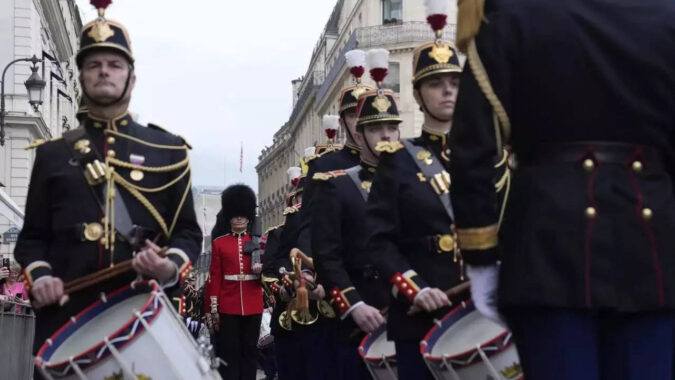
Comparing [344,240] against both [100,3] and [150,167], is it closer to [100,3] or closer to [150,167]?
[150,167]

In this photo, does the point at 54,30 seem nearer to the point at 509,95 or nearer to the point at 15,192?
the point at 15,192

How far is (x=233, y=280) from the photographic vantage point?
49.3 ft

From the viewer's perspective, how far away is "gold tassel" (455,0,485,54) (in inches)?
157

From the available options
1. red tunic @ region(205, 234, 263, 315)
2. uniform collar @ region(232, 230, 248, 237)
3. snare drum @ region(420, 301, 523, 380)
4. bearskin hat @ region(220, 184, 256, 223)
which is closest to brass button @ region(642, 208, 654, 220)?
snare drum @ region(420, 301, 523, 380)

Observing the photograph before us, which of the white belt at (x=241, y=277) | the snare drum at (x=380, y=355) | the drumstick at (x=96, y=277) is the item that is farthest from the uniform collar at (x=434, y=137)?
the white belt at (x=241, y=277)

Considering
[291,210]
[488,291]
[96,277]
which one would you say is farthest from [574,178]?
[291,210]

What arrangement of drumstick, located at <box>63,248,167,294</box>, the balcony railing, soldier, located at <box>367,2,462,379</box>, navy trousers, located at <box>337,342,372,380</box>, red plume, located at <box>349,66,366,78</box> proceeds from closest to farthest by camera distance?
drumstick, located at <box>63,248,167,294</box>, soldier, located at <box>367,2,462,379</box>, navy trousers, located at <box>337,342,372,380</box>, red plume, located at <box>349,66,366,78</box>, the balcony railing

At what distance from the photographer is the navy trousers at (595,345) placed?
3.68 metres

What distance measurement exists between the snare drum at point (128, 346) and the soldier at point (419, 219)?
3.50 feet

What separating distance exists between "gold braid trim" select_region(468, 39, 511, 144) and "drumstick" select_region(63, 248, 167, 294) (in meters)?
2.60

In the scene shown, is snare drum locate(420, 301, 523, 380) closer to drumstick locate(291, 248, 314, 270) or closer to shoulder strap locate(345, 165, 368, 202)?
shoulder strap locate(345, 165, 368, 202)

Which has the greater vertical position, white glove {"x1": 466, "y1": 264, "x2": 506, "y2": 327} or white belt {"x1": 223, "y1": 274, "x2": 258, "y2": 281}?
white glove {"x1": 466, "y1": 264, "x2": 506, "y2": 327}

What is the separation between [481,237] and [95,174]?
9.37ft

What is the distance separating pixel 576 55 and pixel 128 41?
10.5 ft
